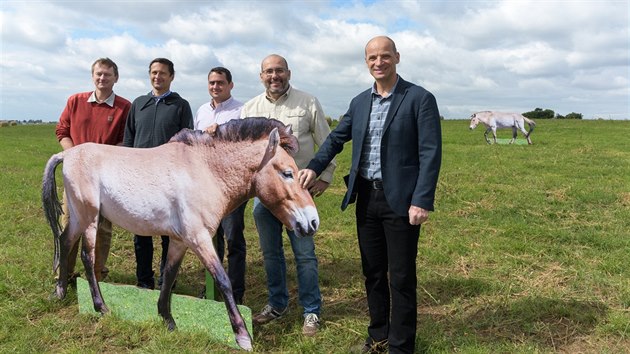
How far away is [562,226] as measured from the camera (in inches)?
291

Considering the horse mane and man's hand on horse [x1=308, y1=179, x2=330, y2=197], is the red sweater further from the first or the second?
man's hand on horse [x1=308, y1=179, x2=330, y2=197]

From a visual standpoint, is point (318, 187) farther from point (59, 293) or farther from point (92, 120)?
point (59, 293)

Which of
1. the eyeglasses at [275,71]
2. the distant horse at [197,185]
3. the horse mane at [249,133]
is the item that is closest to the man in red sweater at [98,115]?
the distant horse at [197,185]

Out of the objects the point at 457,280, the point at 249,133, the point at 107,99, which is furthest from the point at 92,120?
the point at 457,280

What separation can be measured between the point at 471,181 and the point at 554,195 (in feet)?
6.55

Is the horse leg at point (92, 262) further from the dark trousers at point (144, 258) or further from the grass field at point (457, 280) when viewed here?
the dark trousers at point (144, 258)

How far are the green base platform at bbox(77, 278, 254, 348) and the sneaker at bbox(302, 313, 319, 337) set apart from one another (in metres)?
0.57

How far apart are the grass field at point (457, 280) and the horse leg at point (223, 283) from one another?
0.19m

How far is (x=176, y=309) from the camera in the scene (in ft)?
12.4

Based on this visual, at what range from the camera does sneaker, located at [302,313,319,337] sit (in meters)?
4.00

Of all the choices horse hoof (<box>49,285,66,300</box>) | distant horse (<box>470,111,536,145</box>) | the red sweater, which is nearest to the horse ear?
the red sweater

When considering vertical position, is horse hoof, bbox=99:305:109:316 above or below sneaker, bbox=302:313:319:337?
above

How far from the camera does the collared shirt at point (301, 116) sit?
3.98 m

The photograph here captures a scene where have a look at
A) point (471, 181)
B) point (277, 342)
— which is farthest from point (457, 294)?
point (471, 181)
